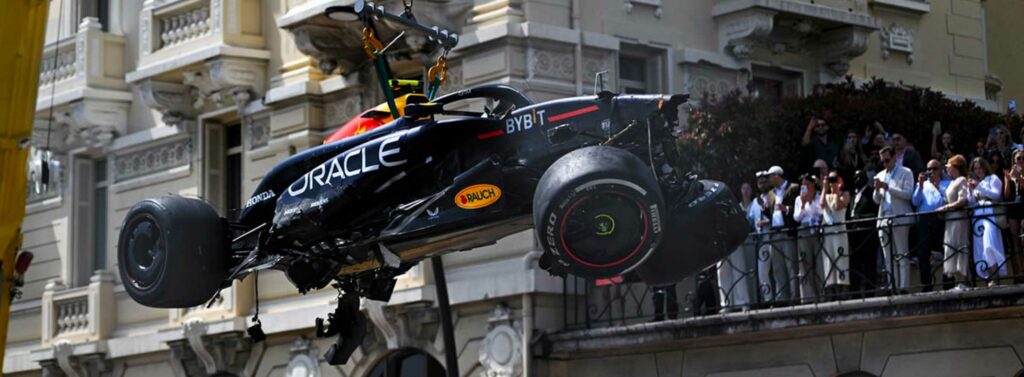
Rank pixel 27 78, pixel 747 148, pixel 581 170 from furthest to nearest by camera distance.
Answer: pixel 747 148, pixel 27 78, pixel 581 170

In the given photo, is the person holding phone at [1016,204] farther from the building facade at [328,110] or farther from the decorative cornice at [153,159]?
the decorative cornice at [153,159]

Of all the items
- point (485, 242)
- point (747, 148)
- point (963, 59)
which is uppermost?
point (963, 59)

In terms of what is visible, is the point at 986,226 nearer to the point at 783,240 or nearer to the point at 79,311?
the point at 783,240

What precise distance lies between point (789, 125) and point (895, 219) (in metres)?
3.08

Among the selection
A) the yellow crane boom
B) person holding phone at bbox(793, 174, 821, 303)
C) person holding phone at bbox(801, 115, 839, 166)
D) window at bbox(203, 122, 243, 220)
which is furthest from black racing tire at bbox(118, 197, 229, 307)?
window at bbox(203, 122, 243, 220)

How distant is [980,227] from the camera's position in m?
25.7

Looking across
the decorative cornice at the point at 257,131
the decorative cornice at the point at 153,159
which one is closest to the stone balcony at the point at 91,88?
the decorative cornice at the point at 153,159

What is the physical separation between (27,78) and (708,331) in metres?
9.59

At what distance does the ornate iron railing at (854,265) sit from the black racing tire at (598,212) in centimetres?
1190

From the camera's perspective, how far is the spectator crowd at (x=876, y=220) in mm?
25734

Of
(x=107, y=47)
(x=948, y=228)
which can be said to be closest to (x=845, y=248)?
(x=948, y=228)

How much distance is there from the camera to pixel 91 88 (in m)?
38.5

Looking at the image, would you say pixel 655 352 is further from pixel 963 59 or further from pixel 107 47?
pixel 107 47

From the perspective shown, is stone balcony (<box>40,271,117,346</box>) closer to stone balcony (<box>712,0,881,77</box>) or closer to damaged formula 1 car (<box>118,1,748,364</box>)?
stone balcony (<box>712,0,881,77</box>)
